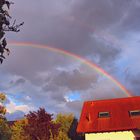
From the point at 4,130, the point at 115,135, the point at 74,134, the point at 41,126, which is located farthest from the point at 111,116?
the point at 4,130

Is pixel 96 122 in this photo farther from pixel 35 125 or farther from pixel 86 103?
pixel 35 125

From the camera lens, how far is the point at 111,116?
43.9 meters

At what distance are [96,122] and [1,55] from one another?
104 feet

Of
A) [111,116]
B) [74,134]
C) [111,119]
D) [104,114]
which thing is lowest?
[111,119]

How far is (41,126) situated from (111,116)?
34.1 feet

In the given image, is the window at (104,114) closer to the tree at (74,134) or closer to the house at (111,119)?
the house at (111,119)

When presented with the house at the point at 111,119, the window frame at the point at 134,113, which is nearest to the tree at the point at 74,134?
the house at the point at 111,119

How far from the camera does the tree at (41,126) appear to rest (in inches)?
1487

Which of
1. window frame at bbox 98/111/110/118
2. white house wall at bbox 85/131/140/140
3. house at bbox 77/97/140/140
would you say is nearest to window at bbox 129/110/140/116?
house at bbox 77/97/140/140

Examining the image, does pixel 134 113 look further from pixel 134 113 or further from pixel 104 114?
pixel 104 114

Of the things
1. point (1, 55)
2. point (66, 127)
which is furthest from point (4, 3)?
point (66, 127)

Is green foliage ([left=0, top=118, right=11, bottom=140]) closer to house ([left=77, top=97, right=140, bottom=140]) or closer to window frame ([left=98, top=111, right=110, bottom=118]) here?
house ([left=77, top=97, right=140, bottom=140])

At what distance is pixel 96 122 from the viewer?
4322cm

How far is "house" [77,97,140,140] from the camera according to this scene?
4094cm
